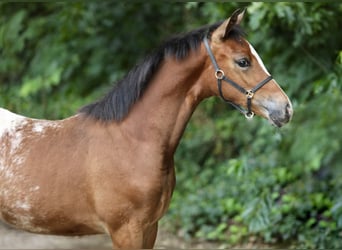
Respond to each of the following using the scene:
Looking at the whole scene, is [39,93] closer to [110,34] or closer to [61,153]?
[110,34]

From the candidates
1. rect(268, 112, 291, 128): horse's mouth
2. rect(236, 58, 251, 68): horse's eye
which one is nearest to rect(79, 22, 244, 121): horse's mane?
rect(236, 58, 251, 68): horse's eye

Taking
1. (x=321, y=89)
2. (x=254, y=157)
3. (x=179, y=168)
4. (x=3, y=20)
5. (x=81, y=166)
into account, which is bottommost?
(x=179, y=168)

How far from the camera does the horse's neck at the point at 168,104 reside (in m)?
3.57

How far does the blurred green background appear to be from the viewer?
5.51m

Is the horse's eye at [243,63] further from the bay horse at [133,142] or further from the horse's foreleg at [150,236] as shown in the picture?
the horse's foreleg at [150,236]

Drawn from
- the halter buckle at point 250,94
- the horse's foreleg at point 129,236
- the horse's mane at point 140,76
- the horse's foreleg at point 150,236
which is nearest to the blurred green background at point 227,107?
the horse's mane at point 140,76

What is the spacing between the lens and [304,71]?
6262 mm

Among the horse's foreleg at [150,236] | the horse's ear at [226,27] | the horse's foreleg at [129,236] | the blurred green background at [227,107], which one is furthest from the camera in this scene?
the blurred green background at [227,107]

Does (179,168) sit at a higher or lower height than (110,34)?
lower

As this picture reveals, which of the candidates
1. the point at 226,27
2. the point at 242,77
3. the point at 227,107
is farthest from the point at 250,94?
the point at 227,107

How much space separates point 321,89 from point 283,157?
1408mm

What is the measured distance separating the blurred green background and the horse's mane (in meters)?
1.15

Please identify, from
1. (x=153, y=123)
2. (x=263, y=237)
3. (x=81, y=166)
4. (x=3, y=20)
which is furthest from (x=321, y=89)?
(x=3, y=20)

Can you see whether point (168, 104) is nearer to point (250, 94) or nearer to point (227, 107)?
point (250, 94)
